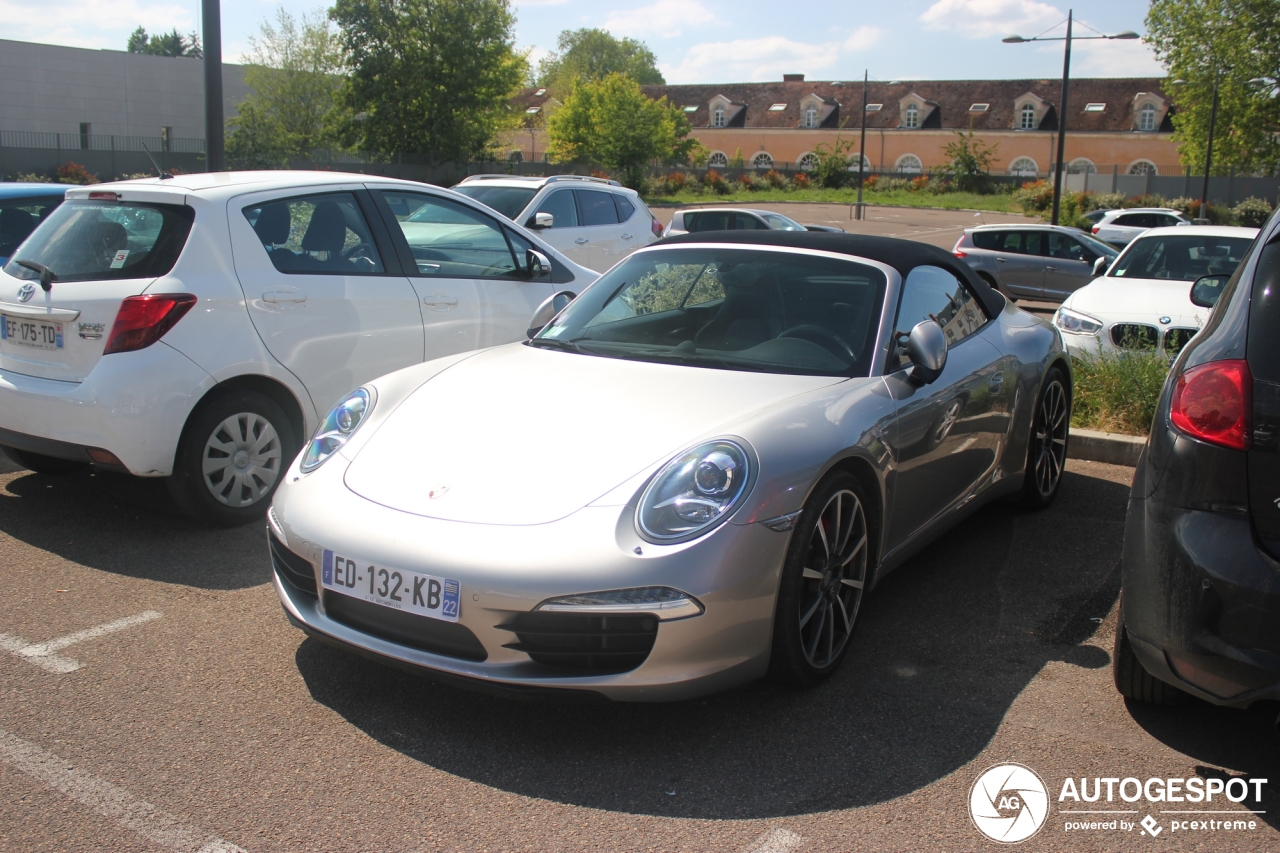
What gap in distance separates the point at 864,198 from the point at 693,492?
61405 mm

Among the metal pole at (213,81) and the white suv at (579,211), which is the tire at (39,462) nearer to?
the metal pole at (213,81)

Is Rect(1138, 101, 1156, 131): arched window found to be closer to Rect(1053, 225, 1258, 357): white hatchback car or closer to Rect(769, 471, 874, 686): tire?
Rect(1053, 225, 1258, 357): white hatchback car

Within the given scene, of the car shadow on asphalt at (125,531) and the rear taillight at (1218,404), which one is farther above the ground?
the rear taillight at (1218,404)

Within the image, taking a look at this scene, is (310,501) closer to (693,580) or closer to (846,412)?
(693,580)

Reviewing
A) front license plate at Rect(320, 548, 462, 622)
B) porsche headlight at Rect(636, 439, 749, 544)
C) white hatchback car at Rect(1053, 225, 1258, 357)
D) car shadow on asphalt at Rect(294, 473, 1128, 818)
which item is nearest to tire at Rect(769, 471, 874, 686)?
car shadow on asphalt at Rect(294, 473, 1128, 818)

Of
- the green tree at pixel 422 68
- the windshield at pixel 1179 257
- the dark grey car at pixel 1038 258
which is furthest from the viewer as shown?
the green tree at pixel 422 68

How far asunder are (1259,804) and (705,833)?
1.51 meters

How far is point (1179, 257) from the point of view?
398 inches

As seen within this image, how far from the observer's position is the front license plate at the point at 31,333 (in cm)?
492

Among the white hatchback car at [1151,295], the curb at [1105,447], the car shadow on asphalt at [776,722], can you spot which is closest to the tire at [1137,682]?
the car shadow on asphalt at [776,722]

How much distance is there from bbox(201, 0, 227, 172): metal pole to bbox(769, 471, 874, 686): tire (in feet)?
21.5

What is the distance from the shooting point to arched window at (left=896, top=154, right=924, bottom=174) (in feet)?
259

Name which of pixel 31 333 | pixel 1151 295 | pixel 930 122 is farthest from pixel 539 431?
pixel 930 122

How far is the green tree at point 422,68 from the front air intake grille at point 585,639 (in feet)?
182
